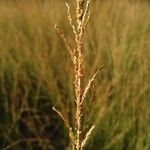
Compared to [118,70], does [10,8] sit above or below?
above

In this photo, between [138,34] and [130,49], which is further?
[138,34]

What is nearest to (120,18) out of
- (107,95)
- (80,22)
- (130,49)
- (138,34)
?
(138,34)

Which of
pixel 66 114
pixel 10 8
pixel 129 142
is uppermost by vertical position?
pixel 10 8

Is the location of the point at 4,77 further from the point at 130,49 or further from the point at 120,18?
the point at 120,18

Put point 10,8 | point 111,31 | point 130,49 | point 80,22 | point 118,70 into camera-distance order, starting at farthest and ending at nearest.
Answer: point 10,8
point 111,31
point 130,49
point 118,70
point 80,22

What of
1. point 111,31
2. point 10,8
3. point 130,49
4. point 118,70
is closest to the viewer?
point 118,70

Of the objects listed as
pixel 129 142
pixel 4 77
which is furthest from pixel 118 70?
pixel 4 77

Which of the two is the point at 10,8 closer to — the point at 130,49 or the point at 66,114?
the point at 130,49
